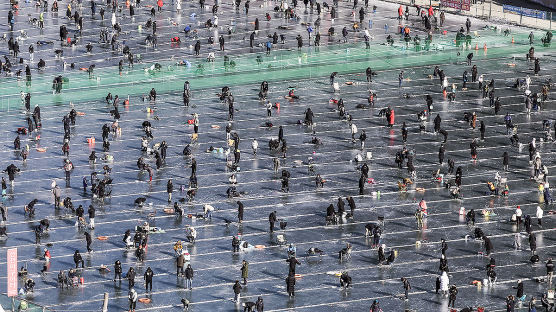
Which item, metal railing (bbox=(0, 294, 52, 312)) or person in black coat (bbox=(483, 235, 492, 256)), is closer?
metal railing (bbox=(0, 294, 52, 312))

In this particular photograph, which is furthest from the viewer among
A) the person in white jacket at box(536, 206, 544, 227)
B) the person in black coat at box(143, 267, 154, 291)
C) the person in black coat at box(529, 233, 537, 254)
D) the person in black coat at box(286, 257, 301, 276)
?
the person in white jacket at box(536, 206, 544, 227)

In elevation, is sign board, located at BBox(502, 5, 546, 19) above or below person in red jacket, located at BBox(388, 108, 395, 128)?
above

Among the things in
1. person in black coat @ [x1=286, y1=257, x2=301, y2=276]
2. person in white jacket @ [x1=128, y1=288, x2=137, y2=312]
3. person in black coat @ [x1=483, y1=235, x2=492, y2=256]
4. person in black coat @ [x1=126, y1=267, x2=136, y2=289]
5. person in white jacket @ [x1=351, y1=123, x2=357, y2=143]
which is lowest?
person in white jacket @ [x1=128, y1=288, x2=137, y2=312]

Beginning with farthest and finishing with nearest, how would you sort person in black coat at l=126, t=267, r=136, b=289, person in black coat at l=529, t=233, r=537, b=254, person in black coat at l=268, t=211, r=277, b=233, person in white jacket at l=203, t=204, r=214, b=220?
1. person in white jacket at l=203, t=204, r=214, b=220
2. person in black coat at l=268, t=211, r=277, b=233
3. person in black coat at l=529, t=233, r=537, b=254
4. person in black coat at l=126, t=267, r=136, b=289

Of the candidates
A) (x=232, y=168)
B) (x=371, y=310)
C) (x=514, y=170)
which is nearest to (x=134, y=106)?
(x=232, y=168)

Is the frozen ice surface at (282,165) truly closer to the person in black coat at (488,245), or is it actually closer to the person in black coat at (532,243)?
the person in black coat at (532,243)

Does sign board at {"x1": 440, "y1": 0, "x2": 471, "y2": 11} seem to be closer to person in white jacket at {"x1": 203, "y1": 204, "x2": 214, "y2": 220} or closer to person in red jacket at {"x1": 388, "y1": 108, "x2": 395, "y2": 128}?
person in red jacket at {"x1": 388, "y1": 108, "x2": 395, "y2": 128}

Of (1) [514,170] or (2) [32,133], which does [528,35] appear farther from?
(2) [32,133]

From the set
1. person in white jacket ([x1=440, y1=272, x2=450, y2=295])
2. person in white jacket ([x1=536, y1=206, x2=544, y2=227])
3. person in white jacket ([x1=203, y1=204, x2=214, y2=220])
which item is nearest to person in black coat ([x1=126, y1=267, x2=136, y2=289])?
person in white jacket ([x1=203, y1=204, x2=214, y2=220])
